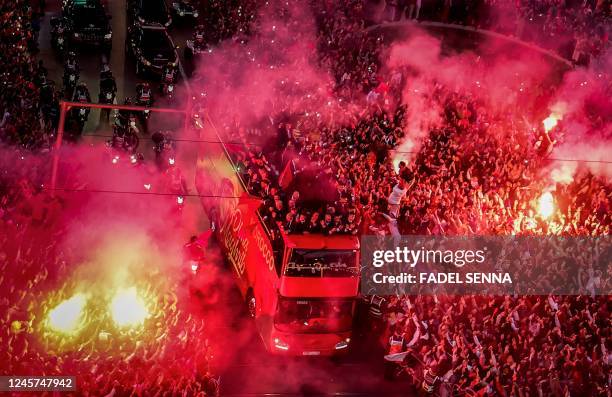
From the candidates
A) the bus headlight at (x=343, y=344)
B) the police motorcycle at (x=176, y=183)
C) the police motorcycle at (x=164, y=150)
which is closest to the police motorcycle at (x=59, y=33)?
the police motorcycle at (x=164, y=150)

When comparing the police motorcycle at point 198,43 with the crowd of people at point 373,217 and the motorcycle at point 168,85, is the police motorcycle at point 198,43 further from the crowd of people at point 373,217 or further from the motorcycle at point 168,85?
the motorcycle at point 168,85

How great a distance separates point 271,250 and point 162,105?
325 inches

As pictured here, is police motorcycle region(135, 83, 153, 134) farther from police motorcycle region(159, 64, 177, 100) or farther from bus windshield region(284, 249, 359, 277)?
bus windshield region(284, 249, 359, 277)

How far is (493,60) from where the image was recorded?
74.1 feet

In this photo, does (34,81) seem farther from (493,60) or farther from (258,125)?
(493,60)

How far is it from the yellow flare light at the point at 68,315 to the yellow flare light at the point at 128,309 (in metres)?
0.53

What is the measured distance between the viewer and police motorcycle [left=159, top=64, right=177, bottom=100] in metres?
19.0

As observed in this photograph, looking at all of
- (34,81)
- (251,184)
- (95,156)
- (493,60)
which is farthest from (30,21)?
(493,60)

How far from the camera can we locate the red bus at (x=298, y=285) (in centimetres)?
1197

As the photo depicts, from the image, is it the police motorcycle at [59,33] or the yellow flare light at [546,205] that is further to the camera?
the police motorcycle at [59,33]

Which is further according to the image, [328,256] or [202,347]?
[328,256]

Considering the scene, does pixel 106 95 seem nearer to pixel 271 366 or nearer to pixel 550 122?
pixel 271 366

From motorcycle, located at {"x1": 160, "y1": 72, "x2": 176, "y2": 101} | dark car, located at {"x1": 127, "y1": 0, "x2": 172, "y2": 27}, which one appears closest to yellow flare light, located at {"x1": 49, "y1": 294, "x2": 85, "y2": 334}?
motorcycle, located at {"x1": 160, "y1": 72, "x2": 176, "y2": 101}

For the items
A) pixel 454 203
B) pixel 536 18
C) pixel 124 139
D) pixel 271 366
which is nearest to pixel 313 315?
pixel 271 366
